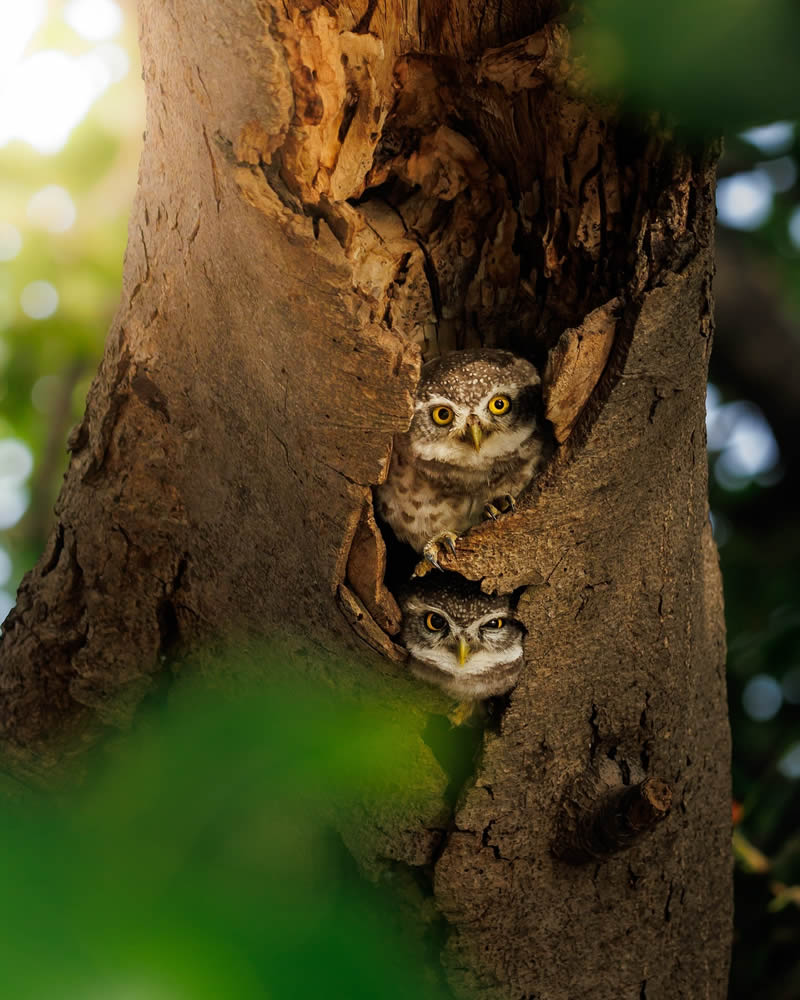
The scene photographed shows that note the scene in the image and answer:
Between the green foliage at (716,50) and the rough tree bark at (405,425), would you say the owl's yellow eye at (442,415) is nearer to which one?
the rough tree bark at (405,425)

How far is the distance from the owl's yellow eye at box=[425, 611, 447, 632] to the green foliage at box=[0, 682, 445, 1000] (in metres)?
1.46

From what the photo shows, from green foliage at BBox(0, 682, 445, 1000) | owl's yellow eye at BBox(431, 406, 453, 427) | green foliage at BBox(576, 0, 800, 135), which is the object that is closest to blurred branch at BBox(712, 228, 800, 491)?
owl's yellow eye at BBox(431, 406, 453, 427)

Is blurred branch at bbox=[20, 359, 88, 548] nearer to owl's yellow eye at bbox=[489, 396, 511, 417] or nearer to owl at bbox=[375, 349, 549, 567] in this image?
owl at bbox=[375, 349, 549, 567]

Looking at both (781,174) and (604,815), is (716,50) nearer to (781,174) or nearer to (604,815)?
(604,815)

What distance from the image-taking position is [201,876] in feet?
2.00

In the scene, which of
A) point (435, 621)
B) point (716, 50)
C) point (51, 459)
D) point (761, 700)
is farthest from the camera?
point (51, 459)

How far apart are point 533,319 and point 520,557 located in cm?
75

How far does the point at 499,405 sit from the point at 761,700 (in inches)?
81.2

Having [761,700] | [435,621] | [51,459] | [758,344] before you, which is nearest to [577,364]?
[435,621]

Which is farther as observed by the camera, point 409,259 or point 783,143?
point 783,143

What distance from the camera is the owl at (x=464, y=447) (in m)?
2.33

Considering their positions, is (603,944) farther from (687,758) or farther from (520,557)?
(520,557)

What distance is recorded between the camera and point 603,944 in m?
2.08

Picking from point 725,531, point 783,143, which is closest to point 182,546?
point 783,143
